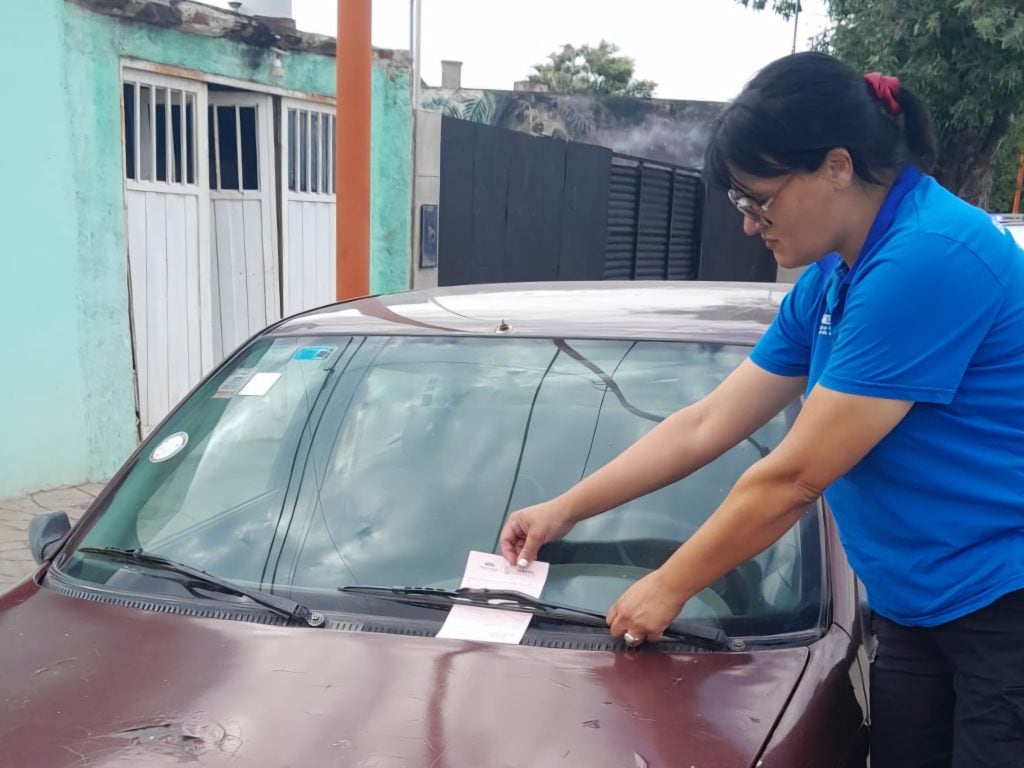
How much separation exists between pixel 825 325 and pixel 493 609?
0.80 meters

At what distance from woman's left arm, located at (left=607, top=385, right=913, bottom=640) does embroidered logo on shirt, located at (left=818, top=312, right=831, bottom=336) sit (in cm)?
19

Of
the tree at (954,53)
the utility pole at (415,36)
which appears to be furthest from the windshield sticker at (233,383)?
the tree at (954,53)

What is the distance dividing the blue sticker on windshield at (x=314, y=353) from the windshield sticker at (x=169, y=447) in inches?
13.3


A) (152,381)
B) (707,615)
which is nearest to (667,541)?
(707,615)

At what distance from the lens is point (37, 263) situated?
18.8 feet

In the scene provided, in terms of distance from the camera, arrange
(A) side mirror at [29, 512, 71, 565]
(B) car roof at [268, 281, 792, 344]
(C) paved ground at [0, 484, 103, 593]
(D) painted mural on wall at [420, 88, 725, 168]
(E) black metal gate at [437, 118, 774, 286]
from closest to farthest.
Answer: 1. (A) side mirror at [29, 512, 71, 565]
2. (B) car roof at [268, 281, 792, 344]
3. (C) paved ground at [0, 484, 103, 593]
4. (E) black metal gate at [437, 118, 774, 286]
5. (D) painted mural on wall at [420, 88, 725, 168]

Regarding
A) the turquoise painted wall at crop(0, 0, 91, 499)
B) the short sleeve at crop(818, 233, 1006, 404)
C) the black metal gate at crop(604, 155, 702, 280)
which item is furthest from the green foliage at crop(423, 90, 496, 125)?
the short sleeve at crop(818, 233, 1006, 404)

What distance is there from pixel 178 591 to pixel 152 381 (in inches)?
184

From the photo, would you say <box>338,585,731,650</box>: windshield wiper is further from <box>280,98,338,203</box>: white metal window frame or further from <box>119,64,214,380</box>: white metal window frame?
<box>280,98,338,203</box>: white metal window frame

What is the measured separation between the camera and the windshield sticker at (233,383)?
2.71 m

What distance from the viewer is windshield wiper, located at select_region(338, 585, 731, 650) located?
1.94m

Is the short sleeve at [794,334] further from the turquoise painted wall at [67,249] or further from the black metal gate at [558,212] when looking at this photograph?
the black metal gate at [558,212]

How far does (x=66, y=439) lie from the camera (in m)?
5.98

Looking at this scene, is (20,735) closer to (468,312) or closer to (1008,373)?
(468,312)
